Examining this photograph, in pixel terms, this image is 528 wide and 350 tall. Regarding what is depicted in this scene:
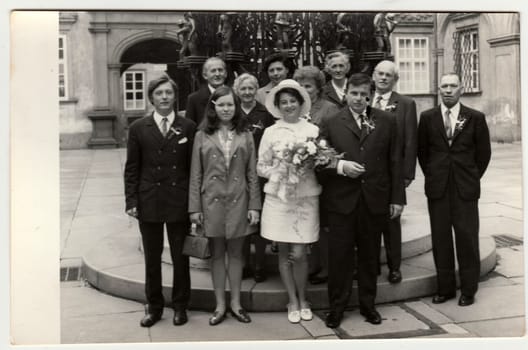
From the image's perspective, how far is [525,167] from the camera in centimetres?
432

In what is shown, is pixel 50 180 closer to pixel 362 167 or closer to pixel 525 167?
pixel 362 167

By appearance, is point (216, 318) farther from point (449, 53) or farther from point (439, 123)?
point (449, 53)

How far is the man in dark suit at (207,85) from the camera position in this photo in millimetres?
4688

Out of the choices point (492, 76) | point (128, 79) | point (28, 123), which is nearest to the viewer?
point (28, 123)

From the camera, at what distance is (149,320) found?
4.37 m

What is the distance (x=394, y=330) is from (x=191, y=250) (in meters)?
1.48

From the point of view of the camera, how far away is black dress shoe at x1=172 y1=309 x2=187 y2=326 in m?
4.36

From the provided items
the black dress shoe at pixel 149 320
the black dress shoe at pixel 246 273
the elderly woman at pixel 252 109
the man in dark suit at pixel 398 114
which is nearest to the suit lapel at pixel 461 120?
the man in dark suit at pixel 398 114

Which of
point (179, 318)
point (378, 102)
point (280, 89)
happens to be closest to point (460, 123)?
point (378, 102)

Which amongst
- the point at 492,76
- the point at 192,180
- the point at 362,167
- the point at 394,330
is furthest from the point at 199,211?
the point at 492,76

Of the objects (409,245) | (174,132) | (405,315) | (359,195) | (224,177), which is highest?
(174,132)

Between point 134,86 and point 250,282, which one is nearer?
point 250,282

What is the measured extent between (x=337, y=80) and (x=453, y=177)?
1109 mm

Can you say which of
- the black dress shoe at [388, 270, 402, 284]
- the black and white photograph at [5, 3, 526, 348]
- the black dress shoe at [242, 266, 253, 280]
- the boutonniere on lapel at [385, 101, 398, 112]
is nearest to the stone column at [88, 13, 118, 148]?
the black and white photograph at [5, 3, 526, 348]
